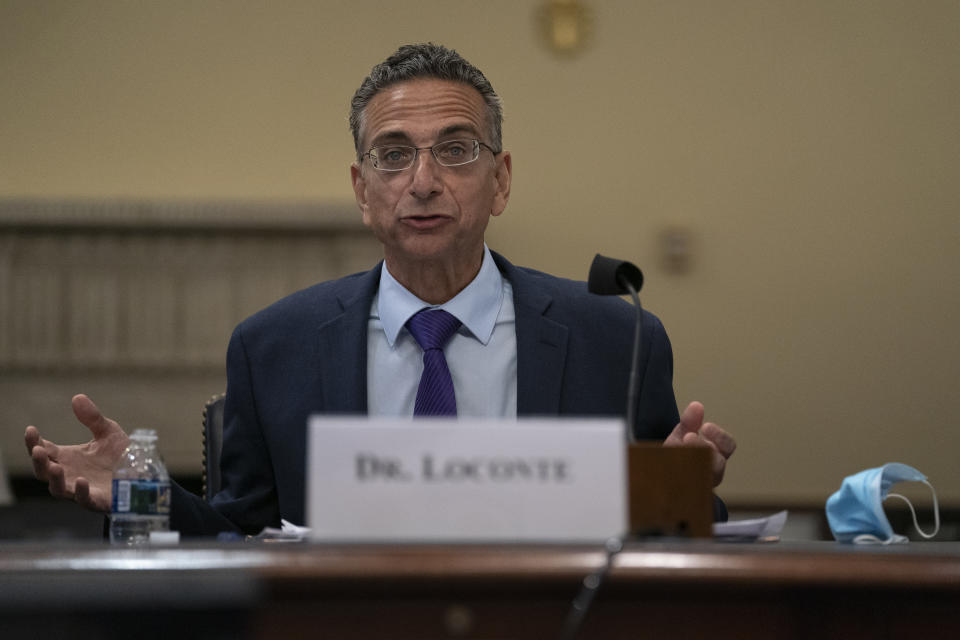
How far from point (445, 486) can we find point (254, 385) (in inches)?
42.9

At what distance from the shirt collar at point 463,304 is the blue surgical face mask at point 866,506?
686 mm

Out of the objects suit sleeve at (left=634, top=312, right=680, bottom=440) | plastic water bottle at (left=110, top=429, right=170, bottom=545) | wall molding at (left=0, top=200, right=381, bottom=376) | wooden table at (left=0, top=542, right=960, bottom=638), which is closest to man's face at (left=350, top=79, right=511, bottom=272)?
suit sleeve at (left=634, top=312, right=680, bottom=440)

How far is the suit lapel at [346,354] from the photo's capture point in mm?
1877

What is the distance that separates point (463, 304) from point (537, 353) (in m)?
0.19

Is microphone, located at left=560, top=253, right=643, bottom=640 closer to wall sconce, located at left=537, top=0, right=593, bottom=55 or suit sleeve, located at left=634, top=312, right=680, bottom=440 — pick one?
suit sleeve, located at left=634, top=312, right=680, bottom=440

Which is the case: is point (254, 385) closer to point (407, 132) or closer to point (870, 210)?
point (407, 132)

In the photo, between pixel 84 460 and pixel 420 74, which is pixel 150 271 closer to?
pixel 420 74

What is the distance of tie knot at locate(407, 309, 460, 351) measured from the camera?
1943 mm

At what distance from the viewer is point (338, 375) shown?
191cm

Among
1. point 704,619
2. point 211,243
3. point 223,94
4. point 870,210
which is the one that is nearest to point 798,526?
point 870,210

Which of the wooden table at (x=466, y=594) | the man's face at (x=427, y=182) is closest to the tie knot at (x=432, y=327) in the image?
the man's face at (x=427, y=182)

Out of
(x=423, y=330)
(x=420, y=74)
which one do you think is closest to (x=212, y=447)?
(x=423, y=330)

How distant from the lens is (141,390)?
14.2 ft

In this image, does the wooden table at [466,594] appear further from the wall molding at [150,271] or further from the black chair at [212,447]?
the wall molding at [150,271]
